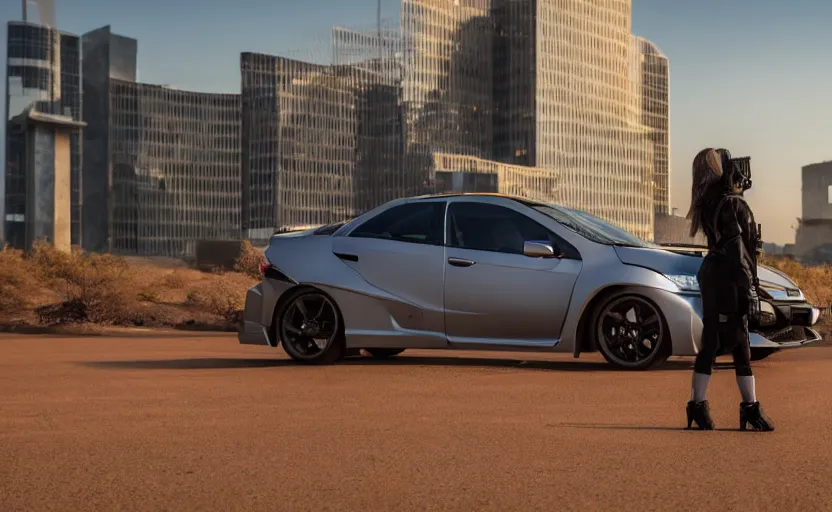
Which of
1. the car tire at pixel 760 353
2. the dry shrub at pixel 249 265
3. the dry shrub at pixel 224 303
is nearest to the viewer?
the car tire at pixel 760 353

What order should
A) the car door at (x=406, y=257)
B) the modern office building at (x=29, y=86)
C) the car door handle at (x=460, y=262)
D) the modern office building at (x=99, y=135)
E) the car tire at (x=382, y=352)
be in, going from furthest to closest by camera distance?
1. the modern office building at (x=99, y=135)
2. the modern office building at (x=29, y=86)
3. the car tire at (x=382, y=352)
4. the car door at (x=406, y=257)
5. the car door handle at (x=460, y=262)

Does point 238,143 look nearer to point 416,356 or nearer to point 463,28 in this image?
point 463,28

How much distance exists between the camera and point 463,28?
161m

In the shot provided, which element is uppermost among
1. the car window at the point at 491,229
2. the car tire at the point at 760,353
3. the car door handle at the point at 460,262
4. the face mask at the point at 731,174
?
the face mask at the point at 731,174

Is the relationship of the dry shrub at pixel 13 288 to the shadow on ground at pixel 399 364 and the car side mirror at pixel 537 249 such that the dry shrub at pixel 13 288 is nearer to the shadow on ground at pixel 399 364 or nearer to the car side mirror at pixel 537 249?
the shadow on ground at pixel 399 364

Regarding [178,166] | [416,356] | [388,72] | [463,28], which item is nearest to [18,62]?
[178,166]

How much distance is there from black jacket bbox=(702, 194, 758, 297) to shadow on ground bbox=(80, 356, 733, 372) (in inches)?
173

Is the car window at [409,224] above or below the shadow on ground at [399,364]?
above

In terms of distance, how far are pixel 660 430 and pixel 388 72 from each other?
474 feet

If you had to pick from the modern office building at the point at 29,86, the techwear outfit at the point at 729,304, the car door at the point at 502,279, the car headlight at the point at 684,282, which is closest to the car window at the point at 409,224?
the car door at the point at 502,279

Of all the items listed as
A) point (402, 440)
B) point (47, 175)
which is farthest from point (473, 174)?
point (402, 440)

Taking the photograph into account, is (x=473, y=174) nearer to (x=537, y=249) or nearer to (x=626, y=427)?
(x=537, y=249)

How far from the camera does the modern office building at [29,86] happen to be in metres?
123

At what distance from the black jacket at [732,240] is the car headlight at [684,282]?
3639mm
